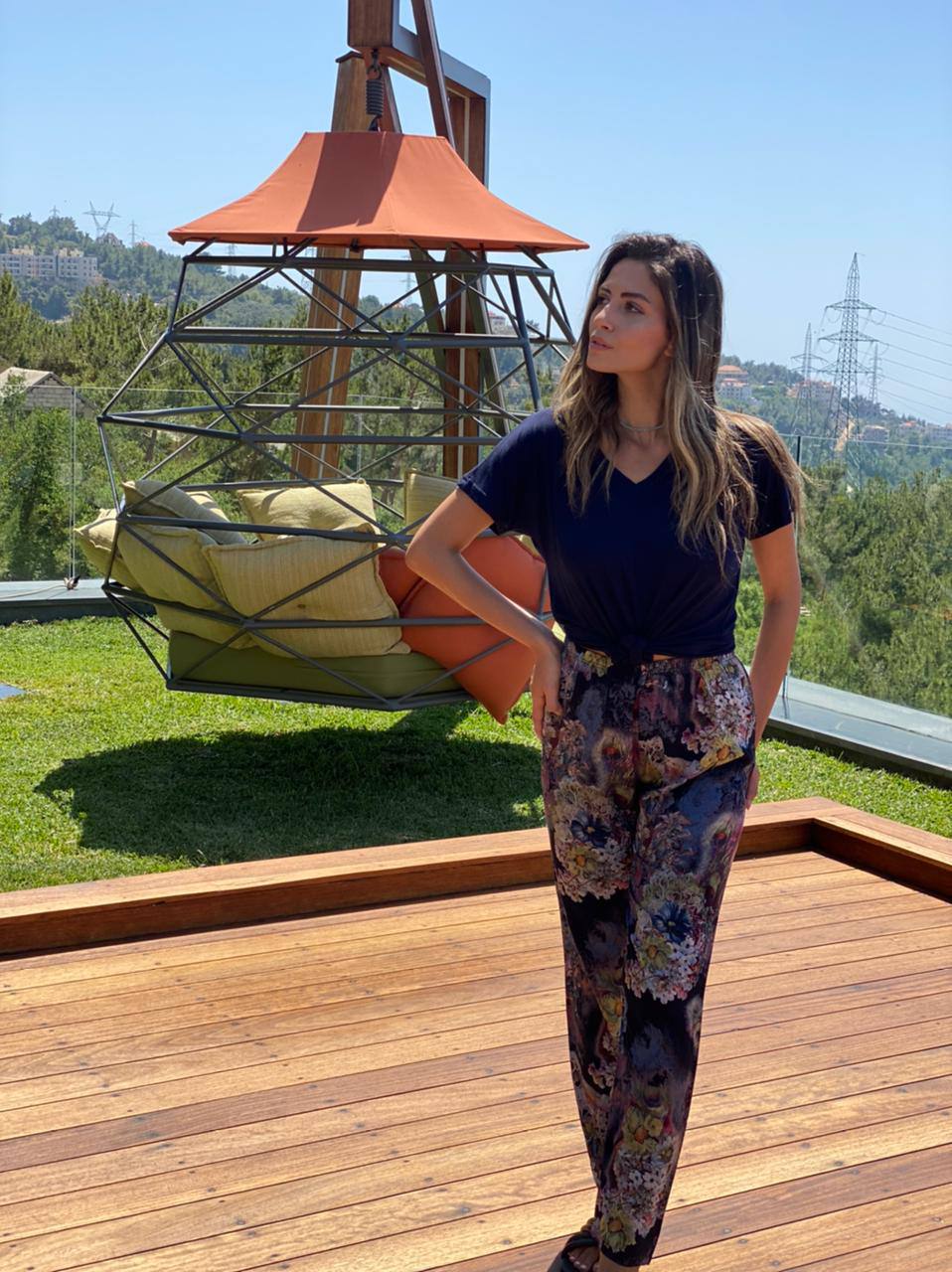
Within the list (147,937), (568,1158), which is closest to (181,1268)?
(568,1158)

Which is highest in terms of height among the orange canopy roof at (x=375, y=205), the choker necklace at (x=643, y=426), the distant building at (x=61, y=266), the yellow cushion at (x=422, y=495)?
the distant building at (x=61, y=266)

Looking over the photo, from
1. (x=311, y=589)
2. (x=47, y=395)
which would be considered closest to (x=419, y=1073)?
(x=311, y=589)

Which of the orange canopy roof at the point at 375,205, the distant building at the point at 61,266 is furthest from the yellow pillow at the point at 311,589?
the distant building at the point at 61,266

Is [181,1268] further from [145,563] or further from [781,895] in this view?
[145,563]

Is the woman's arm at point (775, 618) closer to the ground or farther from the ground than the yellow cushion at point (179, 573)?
farther from the ground

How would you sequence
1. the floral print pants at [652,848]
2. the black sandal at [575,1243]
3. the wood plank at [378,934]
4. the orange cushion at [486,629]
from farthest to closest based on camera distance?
the orange cushion at [486,629] → the wood plank at [378,934] → the black sandal at [575,1243] → the floral print pants at [652,848]

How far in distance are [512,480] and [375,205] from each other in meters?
2.64

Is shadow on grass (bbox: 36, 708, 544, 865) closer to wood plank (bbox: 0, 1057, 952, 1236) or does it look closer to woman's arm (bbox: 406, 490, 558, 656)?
wood plank (bbox: 0, 1057, 952, 1236)

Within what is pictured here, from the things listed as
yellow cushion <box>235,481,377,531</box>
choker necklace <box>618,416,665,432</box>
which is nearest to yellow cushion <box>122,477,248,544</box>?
yellow cushion <box>235,481,377,531</box>

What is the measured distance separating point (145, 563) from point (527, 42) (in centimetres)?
3807

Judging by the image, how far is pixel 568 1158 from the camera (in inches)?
82.7

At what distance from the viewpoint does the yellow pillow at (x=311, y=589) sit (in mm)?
4078

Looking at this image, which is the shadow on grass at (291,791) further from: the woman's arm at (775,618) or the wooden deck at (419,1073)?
the woman's arm at (775,618)

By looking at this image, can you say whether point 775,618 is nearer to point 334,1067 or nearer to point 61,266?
point 334,1067
